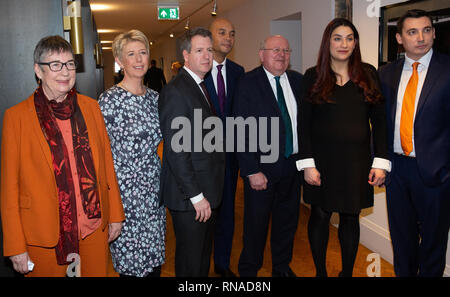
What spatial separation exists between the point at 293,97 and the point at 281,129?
0.31 metres

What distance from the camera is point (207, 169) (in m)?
2.40

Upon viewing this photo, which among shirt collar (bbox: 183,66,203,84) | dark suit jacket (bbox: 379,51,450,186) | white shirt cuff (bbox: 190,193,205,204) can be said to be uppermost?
shirt collar (bbox: 183,66,203,84)

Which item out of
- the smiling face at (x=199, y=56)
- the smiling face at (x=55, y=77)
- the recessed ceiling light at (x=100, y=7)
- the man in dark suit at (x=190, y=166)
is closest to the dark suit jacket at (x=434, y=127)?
the man in dark suit at (x=190, y=166)

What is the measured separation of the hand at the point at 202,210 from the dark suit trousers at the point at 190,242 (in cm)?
4

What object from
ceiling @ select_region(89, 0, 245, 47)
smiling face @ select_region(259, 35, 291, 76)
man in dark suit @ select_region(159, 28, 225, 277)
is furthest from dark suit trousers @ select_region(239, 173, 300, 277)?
ceiling @ select_region(89, 0, 245, 47)

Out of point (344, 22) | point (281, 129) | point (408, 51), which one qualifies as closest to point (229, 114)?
point (281, 129)

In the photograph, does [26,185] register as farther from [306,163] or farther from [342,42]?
[342,42]

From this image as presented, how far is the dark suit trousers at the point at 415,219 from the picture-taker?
8.49 ft

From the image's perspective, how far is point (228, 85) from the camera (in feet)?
11.0

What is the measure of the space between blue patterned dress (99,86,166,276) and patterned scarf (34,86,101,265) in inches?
11.4

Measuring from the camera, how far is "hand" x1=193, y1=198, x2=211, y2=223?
2.36 m

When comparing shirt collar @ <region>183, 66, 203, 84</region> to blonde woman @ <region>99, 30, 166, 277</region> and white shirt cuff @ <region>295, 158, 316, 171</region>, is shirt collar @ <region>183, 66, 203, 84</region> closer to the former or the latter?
blonde woman @ <region>99, 30, 166, 277</region>

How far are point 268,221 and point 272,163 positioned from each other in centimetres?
49

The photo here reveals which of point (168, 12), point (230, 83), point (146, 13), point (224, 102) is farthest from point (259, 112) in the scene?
point (146, 13)
